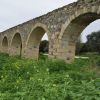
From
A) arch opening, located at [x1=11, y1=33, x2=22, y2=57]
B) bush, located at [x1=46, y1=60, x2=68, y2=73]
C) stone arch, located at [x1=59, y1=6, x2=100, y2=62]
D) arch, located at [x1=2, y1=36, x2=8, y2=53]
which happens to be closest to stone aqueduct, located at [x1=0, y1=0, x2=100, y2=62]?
stone arch, located at [x1=59, y1=6, x2=100, y2=62]

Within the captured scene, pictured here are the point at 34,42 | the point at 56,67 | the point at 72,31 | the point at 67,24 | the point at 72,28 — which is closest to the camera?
the point at 56,67

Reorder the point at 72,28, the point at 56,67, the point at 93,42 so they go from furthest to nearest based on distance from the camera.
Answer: the point at 93,42
the point at 72,28
the point at 56,67

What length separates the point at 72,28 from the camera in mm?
12938

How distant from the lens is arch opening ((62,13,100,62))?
1235 centimetres

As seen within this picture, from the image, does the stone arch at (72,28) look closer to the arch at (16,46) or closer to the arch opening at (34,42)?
the arch opening at (34,42)

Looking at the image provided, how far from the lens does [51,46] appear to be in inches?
551

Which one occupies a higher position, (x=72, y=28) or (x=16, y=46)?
(x=72, y=28)

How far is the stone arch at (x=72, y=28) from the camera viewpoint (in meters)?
11.7

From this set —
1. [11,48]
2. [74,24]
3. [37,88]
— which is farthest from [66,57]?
[11,48]

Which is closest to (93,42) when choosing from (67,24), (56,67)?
(67,24)

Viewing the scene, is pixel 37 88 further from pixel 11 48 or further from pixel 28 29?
pixel 11 48

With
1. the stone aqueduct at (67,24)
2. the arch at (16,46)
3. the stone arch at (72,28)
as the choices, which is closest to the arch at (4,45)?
the arch at (16,46)

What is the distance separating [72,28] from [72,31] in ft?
0.64

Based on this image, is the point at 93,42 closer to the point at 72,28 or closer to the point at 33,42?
the point at 33,42
